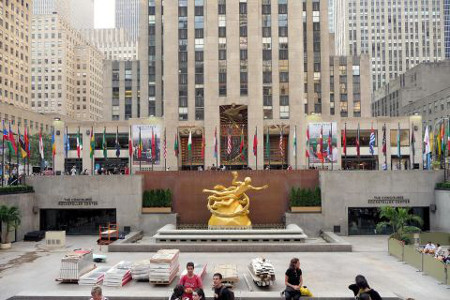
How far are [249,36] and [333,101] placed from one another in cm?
2774

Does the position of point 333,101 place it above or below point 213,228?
above

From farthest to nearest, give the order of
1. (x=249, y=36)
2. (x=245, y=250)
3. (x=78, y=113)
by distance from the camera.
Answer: (x=78, y=113), (x=249, y=36), (x=245, y=250)

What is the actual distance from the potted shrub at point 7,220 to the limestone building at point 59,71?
116 meters

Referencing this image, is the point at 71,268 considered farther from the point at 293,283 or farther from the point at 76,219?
the point at 76,219

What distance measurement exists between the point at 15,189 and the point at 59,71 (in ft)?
387

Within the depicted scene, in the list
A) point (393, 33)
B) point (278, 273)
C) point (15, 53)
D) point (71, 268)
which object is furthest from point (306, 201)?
point (393, 33)

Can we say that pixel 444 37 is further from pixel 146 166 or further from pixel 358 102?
pixel 146 166

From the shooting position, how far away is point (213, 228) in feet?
108

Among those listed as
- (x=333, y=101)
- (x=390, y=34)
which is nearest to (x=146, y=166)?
(x=333, y=101)

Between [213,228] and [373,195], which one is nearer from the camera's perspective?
[213,228]

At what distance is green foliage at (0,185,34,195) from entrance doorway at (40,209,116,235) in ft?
8.02

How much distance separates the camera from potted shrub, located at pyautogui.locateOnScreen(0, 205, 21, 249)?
30297 mm

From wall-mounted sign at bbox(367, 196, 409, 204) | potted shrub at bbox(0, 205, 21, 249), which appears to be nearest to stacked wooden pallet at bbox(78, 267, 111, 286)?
potted shrub at bbox(0, 205, 21, 249)

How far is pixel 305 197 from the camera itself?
3581cm
